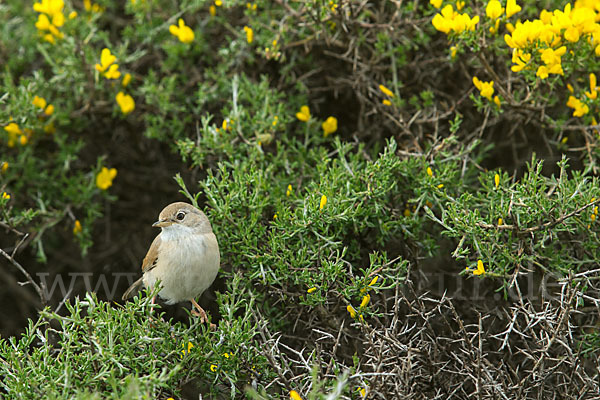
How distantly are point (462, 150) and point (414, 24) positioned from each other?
86 centimetres

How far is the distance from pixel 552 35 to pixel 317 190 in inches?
55.0

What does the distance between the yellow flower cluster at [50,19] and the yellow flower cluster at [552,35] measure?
8.72 ft

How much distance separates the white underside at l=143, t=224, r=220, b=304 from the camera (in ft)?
9.85

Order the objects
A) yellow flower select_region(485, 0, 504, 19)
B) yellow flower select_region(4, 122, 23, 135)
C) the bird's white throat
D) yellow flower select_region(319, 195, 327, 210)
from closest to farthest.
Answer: yellow flower select_region(319, 195, 327, 210), the bird's white throat, yellow flower select_region(485, 0, 504, 19), yellow flower select_region(4, 122, 23, 135)

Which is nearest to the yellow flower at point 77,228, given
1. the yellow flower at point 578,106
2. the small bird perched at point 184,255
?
the small bird perched at point 184,255

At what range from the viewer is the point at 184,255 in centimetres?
305

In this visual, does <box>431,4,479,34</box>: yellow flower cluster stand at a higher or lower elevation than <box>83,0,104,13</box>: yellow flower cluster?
lower

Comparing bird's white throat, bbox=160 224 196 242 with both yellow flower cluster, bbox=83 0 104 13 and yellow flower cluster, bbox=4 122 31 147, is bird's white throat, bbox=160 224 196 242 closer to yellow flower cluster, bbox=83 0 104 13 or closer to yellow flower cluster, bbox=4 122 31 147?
yellow flower cluster, bbox=4 122 31 147

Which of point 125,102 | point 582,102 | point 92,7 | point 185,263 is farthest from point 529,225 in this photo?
point 92,7

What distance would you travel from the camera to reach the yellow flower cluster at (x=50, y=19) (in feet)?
12.7

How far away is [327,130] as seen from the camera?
388cm

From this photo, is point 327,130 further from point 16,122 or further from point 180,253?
point 16,122

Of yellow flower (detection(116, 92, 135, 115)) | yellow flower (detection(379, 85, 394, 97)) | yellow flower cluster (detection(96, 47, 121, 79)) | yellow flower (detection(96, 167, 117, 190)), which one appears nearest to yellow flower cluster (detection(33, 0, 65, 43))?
yellow flower cluster (detection(96, 47, 121, 79))

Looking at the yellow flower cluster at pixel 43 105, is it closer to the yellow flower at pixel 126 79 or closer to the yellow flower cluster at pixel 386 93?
the yellow flower at pixel 126 79
